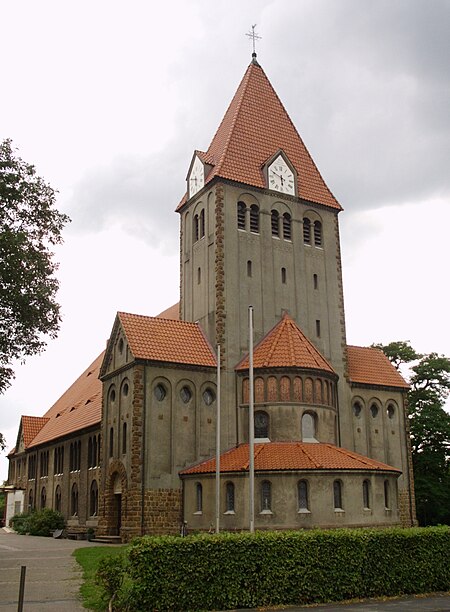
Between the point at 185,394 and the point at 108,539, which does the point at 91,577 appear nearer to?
the point at 108,539

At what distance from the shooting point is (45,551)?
3234 centimetres

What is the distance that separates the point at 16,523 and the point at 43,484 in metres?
3.74

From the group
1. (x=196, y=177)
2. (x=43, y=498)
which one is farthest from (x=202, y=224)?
(x=43, y=498)

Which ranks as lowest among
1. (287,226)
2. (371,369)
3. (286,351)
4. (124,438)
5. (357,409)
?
(124,438)

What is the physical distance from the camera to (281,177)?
4469 centimetres

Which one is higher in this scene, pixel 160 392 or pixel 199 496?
pixel 160 392

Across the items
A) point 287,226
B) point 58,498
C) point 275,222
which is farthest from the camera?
point 58,498

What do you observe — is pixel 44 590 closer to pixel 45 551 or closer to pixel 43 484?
pixel 45 551

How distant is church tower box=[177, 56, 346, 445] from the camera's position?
4072 cm

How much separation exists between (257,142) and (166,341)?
603 inches

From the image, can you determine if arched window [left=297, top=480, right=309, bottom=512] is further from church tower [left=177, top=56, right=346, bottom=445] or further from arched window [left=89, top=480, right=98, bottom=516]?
arched window [left=89, top=480, right=98, bottom=516]

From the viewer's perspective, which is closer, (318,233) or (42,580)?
(42,580)

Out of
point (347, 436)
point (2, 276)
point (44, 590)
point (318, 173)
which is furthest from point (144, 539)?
point (318, 173)

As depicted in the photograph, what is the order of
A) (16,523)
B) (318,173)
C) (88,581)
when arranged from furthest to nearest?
(16,523) < (318,173) < (88,581)
